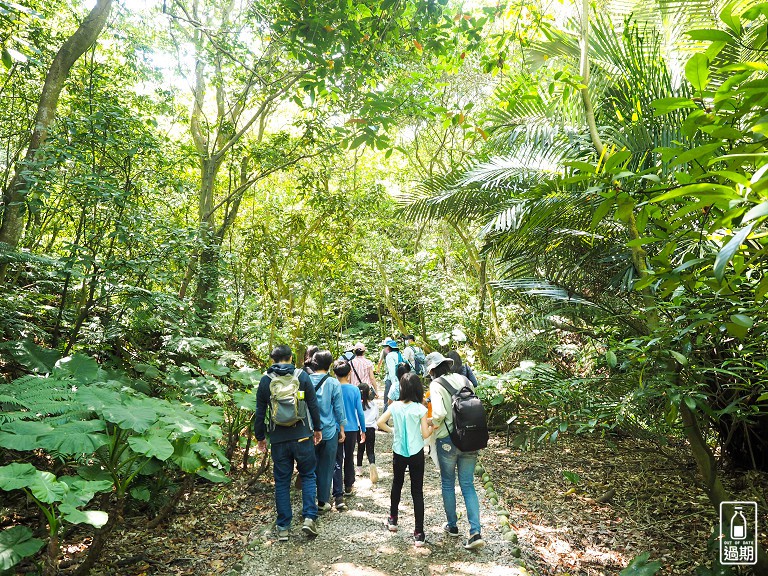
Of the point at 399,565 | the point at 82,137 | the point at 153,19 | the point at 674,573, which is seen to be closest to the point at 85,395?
the point at 399,565

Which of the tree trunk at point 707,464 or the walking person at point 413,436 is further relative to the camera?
the walking person at point 413,436

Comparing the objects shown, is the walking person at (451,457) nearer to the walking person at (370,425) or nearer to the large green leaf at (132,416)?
the walking person at (370,425)

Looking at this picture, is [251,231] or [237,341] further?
[251,231]

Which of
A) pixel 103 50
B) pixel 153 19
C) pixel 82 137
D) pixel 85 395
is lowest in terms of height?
pixel 85 395

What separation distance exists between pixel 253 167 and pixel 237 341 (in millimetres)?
3437

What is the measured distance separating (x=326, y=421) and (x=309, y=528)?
993 millimetres

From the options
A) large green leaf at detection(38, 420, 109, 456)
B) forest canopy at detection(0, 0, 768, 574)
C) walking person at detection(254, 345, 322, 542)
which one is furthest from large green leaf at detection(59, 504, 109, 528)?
walking person at detection(254, 345, 322, 542)

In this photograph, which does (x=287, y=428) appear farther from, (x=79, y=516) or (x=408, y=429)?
(x=79, y=516)

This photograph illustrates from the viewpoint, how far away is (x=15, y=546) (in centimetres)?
300

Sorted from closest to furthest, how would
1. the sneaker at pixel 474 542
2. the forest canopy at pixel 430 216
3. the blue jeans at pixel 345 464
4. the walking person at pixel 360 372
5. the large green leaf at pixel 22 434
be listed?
the forest canopy at pixel 430 216, the large green leaf at pixel 22 434, the sneaker at pixel 474 542, the blue jeans at pixel 345 464, the walking person at pixel 360 372

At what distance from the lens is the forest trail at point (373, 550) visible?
13.3 ft

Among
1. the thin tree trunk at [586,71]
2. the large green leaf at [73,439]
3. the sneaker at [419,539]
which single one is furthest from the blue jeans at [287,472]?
the thin tree trunk at [586,71]

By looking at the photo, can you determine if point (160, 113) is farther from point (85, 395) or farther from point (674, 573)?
point (674, 573)

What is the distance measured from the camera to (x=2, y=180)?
6.05 meters
